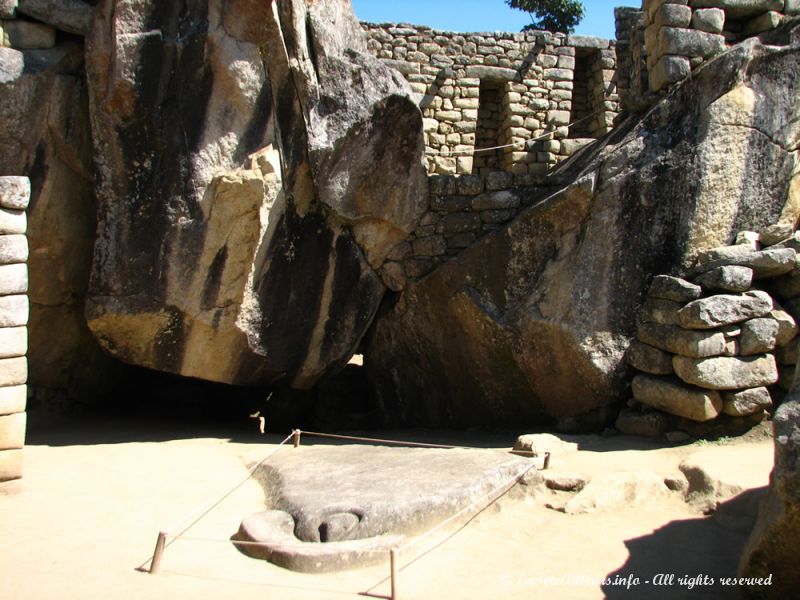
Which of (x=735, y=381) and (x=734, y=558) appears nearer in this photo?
(x=734, y=558)

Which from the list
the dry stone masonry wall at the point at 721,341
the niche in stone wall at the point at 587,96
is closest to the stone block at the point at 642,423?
the dry stone masonry wall at the point at 721,341

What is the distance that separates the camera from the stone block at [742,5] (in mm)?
5996

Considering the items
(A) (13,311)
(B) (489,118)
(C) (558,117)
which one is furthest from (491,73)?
(A) (13,311)

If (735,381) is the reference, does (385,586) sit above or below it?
below

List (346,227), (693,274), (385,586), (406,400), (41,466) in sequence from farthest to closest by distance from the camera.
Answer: (406,400)
(346,227)
(693,274)
(41,466)
(385,586)

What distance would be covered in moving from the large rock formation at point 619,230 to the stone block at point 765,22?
463 mm

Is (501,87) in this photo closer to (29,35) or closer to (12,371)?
(29,35)

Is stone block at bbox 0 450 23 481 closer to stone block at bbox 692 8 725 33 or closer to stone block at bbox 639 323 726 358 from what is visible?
stone block at bbox 639 323 726 358

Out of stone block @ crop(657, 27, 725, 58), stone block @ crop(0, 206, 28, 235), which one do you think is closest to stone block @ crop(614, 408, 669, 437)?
stone block @ crop(657, 27, 725, 58)

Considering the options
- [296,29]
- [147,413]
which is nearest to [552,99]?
[296,29]

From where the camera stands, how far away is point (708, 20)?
5.97 metres

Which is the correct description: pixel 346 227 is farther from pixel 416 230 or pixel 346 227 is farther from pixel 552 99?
pixel 552 99

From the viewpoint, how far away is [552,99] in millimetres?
9383

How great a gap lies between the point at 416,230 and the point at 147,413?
3328mm
